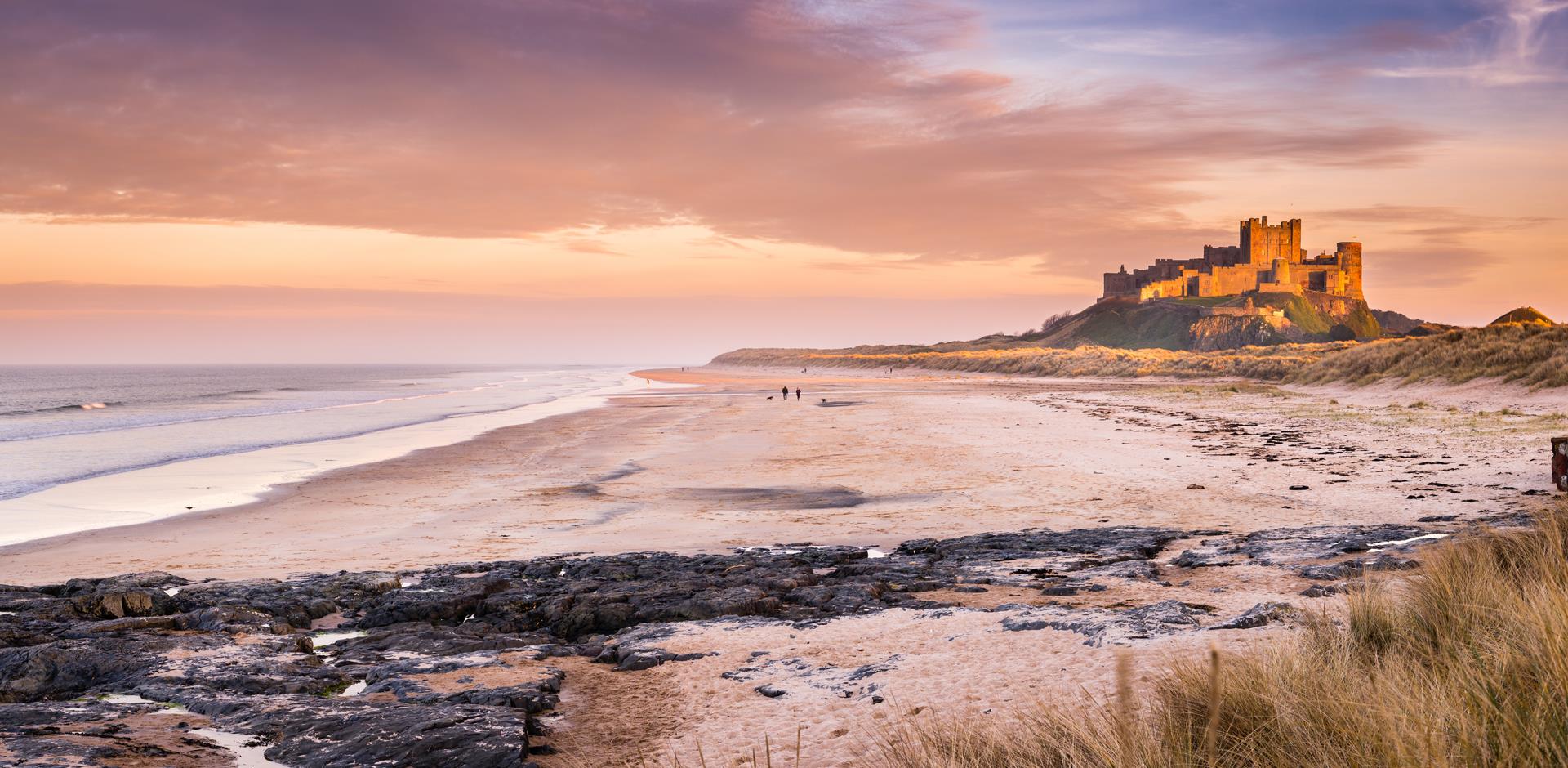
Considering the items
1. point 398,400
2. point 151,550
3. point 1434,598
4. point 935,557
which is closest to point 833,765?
point 1434,598

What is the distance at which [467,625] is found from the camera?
7.06 meters

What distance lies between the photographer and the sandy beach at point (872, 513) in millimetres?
4965

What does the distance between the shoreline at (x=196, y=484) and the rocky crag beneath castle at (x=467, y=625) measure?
658cm

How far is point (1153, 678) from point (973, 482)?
11.5m

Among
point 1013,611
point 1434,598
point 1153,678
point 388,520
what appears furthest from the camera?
point 388,520

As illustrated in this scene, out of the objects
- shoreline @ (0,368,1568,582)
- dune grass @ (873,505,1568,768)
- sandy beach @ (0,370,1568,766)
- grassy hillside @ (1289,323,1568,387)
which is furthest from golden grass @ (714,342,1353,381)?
dune grass @ (873,505,1568,768)

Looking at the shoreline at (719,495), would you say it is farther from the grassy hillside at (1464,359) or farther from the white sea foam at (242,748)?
the white sea foam at (242,748)

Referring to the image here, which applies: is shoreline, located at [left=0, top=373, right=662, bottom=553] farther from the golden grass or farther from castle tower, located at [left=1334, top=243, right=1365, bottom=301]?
castle tower, located at [left=1334, top=243, right=1365, bottom=301]

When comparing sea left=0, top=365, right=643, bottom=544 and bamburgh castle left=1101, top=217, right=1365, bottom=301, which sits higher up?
bamburgh castle left=1101, top=217, right=1365, bottom=301

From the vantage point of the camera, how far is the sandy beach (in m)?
4.96

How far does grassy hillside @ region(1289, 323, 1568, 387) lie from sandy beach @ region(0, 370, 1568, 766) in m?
1.15

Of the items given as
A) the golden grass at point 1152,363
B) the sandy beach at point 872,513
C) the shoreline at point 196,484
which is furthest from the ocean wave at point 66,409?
the golden grass at point 1152,363

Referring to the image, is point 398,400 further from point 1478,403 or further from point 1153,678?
point 1153,678

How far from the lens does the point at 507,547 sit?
11.4 m
